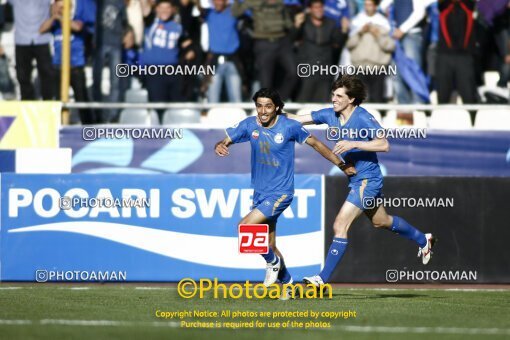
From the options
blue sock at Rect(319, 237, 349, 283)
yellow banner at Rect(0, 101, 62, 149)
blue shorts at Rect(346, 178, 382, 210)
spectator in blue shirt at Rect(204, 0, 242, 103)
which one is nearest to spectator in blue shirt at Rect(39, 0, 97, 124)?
yellow banner at Rect(0, 101, 62, 149)

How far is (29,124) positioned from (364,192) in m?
6.00

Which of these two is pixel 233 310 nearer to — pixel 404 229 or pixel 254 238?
pixel 254 238

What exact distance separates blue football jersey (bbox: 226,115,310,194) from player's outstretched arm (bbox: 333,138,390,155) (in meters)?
0.53

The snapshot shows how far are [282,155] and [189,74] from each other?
19.5ft

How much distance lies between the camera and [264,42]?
1769 cm

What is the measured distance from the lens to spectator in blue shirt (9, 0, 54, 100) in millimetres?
17703

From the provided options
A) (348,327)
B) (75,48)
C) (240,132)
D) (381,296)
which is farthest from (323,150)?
(75,48)

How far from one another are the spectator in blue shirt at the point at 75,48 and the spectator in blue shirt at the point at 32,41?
0.12 metres

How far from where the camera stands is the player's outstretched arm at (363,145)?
39.3ft

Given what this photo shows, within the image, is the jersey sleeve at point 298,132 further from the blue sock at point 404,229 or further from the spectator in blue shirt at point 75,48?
the spectator in blue shirt at point 75,48

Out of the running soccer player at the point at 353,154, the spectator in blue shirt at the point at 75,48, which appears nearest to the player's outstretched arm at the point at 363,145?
the running soccer player at the point at 353,154

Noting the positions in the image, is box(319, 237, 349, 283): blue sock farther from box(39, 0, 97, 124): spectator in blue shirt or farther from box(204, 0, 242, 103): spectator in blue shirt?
box(39, 0, 97, 124): spectator in blue shirt

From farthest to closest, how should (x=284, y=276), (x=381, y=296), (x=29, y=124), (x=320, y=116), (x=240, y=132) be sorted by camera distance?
(x=29, y=124)
(x=381, y=296)
(x=320, y=116)
(x=284, y=276)
(x=240, y=132)

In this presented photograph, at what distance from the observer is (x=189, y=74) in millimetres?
18078
